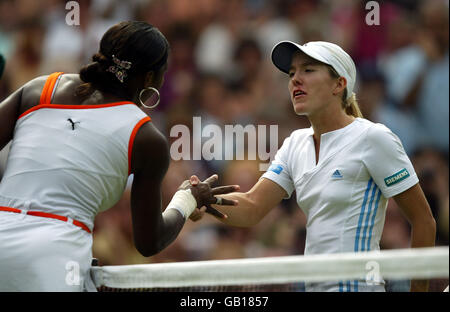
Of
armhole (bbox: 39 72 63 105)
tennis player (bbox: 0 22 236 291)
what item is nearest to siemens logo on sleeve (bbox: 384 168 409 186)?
tennis player (bbox: 0 22 236 291)

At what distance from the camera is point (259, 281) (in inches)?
117

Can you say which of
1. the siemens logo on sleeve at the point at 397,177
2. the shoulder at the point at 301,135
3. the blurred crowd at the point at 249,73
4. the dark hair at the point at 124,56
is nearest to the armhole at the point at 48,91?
the dark hair at the point at 124,56

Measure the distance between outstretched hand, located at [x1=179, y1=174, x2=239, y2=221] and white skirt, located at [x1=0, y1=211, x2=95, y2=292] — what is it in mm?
1122

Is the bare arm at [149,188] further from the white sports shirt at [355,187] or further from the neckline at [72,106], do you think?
the white sports shirt at [355,187]

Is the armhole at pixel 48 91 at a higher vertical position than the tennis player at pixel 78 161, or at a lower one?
higher

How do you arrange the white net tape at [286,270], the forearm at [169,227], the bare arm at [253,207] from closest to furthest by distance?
the white net tape at [286,270], the forearm at [169,227], the bare arm at [253,207]

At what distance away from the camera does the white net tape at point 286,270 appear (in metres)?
2.67

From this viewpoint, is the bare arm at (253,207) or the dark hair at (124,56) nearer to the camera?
the dark hair at (124,56)

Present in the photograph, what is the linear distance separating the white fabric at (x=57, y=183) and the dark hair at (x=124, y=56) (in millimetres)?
135

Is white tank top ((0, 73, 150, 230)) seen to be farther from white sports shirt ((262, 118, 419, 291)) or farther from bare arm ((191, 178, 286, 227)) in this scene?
bare arm ((191, 178, 286, 227))

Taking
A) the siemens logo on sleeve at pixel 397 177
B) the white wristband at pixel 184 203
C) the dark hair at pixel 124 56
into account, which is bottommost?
the white wristband at pixel 184 203

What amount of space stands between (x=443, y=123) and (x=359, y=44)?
1347mm

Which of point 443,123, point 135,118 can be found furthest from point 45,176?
point 443,123
